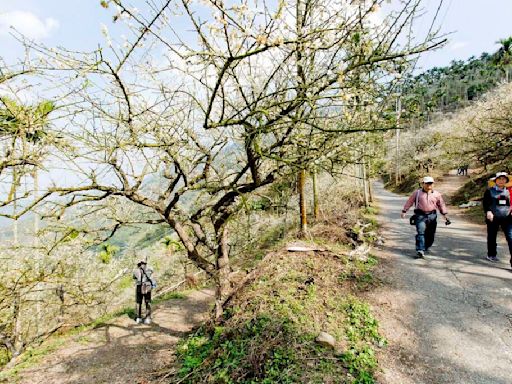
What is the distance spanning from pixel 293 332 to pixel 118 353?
551 cm

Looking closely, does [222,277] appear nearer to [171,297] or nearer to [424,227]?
[424,227]

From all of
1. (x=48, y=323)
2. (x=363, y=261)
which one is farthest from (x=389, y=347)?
(x=48, y=323)

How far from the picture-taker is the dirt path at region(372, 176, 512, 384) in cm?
381

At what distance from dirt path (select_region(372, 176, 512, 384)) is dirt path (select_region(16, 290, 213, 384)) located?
4293 mm

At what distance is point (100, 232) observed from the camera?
5543 millimetres

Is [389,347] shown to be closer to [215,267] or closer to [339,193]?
[215,267]

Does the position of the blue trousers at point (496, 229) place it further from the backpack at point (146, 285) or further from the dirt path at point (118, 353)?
the backpack at point (146, 285)

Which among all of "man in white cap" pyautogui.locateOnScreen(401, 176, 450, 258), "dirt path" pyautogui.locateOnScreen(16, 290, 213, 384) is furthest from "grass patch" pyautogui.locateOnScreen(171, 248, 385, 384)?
"man in white cap" pyautogui.locateOnScreen(401, 176, 450, 258)

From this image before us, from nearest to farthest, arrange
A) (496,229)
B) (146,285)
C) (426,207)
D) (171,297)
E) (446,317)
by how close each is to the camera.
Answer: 1. (446,317)
2. (496,229)
3. (426,207)
4. (146,285)
5. (171,297)

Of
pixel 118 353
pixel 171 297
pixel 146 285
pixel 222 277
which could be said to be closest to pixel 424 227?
pixel 222 277

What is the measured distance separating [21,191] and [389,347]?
517 centimetres

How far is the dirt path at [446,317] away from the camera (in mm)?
3809

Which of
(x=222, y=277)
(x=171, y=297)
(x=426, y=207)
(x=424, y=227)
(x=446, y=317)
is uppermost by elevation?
(x=426, y=207)

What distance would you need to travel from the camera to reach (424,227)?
714 cm
